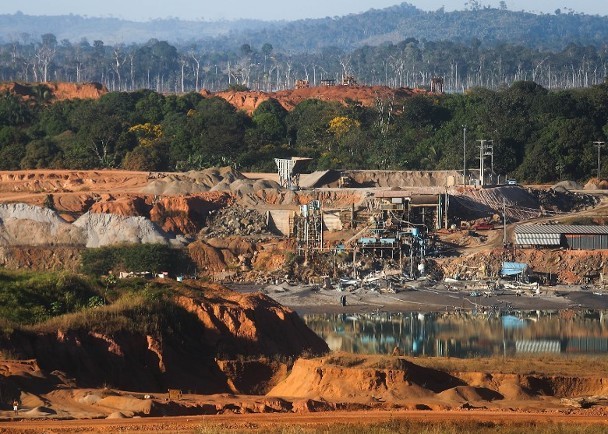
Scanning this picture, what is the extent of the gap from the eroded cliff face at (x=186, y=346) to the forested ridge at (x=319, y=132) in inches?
2136

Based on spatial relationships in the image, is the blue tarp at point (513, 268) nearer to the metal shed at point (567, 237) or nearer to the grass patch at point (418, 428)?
the metal shed at point (567, 237)

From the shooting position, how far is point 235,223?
75688mm

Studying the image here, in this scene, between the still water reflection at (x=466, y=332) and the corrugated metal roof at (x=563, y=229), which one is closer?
the still water reflection at (x=466, y=332)

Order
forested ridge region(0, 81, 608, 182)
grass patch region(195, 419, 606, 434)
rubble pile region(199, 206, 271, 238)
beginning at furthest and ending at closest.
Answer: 1. forested ridge region(0, 81, 608, 182)
2. rubble pile region(199, 206, 271, 238)
3. grass patch region(195, 419, 606, 434)

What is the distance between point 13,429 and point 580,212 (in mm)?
55049

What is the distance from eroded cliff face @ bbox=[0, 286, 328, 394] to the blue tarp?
2651 cm

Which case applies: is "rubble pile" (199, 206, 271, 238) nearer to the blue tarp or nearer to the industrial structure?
the industrial structure

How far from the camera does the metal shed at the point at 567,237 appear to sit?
67875 mm

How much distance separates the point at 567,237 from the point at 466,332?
56.5 ft

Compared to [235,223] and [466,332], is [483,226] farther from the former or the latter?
[466,332]

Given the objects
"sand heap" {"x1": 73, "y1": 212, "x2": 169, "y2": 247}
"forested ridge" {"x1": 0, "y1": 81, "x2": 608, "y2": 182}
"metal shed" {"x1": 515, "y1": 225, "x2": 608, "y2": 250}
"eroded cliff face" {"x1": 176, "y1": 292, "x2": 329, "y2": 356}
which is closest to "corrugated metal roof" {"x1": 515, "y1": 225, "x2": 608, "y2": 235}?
"metal shed" {"x1": 515, "y1": 225, "x2": 608, "y2": 250}

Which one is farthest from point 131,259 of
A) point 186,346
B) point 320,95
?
point 320,95

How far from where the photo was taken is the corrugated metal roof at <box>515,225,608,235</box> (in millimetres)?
68375

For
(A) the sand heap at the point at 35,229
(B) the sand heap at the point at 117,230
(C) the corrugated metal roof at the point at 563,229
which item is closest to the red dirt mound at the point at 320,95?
(A) the sand heap at the point at 35,229
